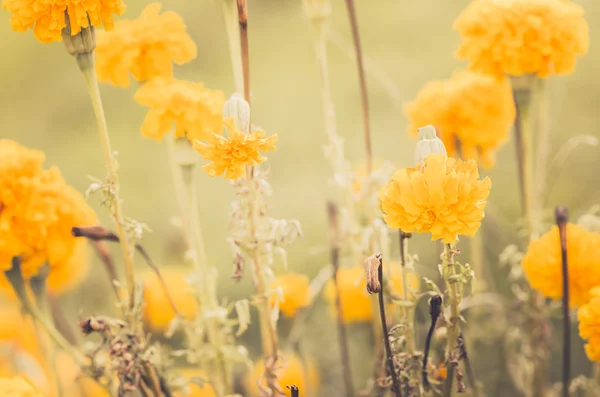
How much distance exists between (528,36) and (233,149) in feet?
0.87

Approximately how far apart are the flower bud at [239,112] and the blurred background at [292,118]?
0.31 meters

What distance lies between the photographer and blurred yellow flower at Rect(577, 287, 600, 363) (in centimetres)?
41

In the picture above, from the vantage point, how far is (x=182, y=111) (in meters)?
0.42

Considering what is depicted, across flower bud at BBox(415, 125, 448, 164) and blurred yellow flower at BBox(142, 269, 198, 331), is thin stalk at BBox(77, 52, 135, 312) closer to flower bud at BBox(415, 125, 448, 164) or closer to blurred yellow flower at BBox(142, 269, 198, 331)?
flower bud at BBox(415, 125, 448, 164)

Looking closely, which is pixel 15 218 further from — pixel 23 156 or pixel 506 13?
pixel 506 13

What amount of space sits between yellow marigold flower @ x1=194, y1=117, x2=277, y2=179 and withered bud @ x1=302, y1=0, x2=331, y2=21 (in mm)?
182

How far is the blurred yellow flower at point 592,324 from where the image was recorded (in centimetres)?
41

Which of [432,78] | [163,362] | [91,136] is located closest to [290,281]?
[163,362]

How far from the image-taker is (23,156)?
461 mm

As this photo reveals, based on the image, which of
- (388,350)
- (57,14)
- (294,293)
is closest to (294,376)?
(294,293)

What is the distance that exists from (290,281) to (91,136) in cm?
65

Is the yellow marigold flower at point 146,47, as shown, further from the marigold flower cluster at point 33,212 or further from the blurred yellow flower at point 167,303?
the blurred yellow flower at point 167,303

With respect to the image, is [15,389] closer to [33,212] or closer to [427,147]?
[33,212]

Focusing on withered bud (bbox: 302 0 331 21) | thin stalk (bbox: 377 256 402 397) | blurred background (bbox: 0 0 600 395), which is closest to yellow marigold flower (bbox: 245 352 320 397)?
blurred background (bbox: 0 0 600 395)
